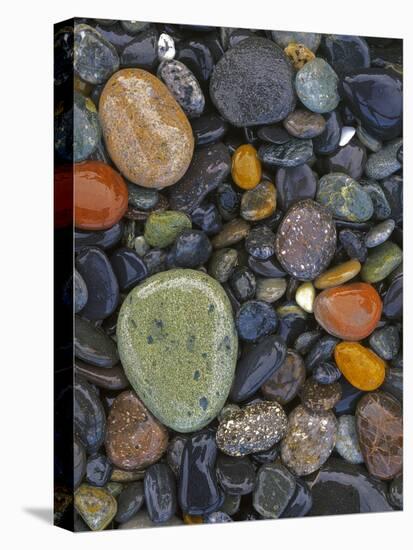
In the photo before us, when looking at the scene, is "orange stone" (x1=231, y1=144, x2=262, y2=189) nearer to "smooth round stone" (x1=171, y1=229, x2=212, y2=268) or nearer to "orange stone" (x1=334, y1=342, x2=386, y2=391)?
"smooth round stone" (x1=171, y1=229, x2=212, y2=268)

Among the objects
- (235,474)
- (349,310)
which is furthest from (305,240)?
(235,474)

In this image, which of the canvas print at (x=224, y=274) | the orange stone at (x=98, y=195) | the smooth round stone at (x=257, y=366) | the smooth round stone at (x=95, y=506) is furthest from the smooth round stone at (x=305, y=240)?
the smooth round stone at (x=95, y=506)

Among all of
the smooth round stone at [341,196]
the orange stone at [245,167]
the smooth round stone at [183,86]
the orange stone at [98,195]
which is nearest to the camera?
the orange stone at [98,195]

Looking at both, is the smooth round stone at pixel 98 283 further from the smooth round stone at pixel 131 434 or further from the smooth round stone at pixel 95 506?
the smooth round stone at pixel 95 506

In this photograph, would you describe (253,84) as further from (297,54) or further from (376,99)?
(376,99)

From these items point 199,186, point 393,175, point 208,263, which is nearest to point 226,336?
point 208,263

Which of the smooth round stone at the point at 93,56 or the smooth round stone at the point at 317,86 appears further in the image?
the smooth round stone at the point at 317,86

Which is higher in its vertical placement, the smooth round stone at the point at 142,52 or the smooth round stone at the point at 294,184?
the smooth round stone at the point at 142,52
